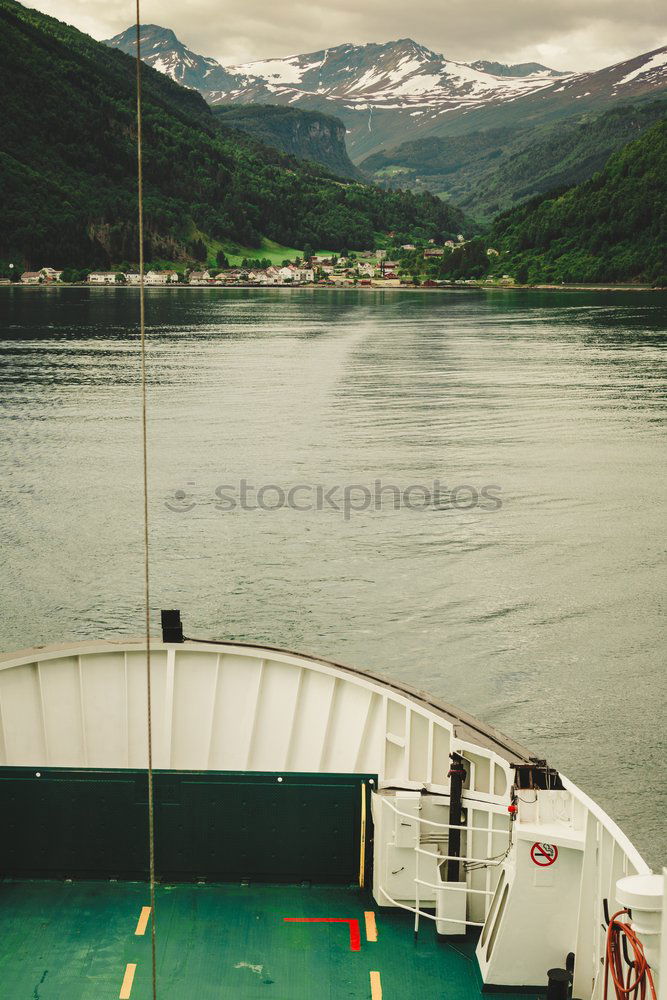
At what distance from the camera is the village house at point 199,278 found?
15275 centimetres

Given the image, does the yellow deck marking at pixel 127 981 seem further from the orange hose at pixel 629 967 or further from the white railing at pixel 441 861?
the orange hose at pixel 629 967

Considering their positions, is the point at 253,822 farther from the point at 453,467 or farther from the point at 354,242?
Result: the point at 354,242

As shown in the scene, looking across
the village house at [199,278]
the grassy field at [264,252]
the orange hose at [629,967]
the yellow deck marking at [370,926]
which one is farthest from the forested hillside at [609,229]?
the orange hose at [629,967]

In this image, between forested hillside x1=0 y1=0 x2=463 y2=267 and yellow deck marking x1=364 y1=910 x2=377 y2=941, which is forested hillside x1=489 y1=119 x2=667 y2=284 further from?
yellow deck marking x1=364 y1=910 x2=377 y2=941

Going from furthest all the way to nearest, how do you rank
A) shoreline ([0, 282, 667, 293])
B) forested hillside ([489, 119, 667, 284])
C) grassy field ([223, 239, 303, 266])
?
grassy field ([223, 239, 303, 266]) < forested hillside ([489, 119, 667, 284]) < shoreline ([0, 282, 667, 293])

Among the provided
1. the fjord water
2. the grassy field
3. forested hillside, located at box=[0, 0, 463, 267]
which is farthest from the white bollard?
the grassy field

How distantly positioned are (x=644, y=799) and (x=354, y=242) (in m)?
183

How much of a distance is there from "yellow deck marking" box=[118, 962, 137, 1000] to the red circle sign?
2655mm

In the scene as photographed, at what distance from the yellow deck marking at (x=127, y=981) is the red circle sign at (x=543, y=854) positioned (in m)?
2.66

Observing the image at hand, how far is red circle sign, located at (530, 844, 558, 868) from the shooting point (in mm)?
6102

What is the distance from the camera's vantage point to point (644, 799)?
540 inches

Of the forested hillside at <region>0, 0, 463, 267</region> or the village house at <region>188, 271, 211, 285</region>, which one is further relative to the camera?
the village house at <region>188, 271, 211, 285</region>

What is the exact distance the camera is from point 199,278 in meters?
157

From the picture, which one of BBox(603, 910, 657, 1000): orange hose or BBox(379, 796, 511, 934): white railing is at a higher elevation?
BBox(603, 910, 657, 1000): orange hose
